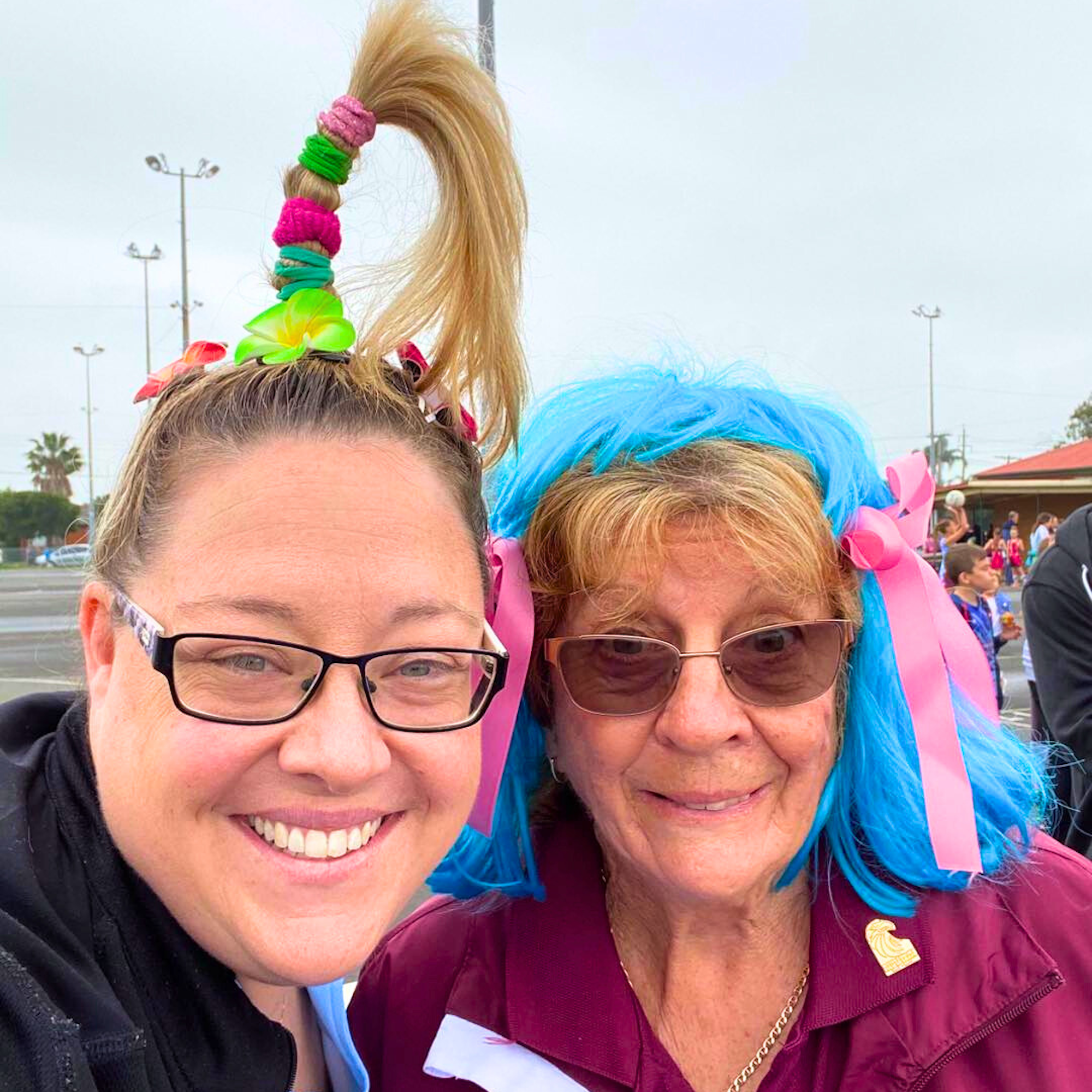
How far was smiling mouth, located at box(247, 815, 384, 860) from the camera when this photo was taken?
4.04 feet

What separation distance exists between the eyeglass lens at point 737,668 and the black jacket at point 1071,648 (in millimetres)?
1500

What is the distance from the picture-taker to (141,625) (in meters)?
1.25

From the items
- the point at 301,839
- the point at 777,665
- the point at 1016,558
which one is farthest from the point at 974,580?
the point at 1016,558

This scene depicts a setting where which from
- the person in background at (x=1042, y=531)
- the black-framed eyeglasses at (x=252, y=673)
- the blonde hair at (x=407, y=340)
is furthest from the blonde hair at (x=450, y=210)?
the person in background at (x=1042, y=531)

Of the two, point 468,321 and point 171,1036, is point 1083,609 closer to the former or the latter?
point 468,321

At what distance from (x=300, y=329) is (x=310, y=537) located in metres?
0.39

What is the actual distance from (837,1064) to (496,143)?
1.54 metres

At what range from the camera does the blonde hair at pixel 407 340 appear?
1334 mm

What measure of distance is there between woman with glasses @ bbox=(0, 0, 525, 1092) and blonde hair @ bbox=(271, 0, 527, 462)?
0.05 feet

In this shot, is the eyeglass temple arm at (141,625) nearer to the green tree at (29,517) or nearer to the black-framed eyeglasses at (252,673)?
the black-framed eyeglasses at (252,673)

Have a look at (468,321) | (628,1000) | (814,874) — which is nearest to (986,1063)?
(814,874)

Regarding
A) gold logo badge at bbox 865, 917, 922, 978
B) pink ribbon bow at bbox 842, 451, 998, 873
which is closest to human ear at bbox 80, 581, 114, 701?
pink ribbon bow at bbox 842, 451, 998, 873

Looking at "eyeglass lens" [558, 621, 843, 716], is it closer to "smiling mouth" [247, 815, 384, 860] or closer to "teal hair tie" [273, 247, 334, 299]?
"smiling mouth" [247, 815, 384, 860]

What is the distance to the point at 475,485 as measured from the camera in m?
1.58
